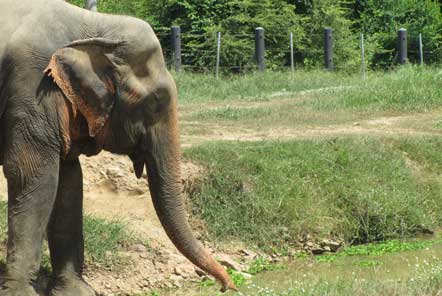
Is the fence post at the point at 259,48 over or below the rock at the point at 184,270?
over

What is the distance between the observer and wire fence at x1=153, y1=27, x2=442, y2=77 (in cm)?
2262

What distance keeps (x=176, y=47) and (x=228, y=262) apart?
40.7ft

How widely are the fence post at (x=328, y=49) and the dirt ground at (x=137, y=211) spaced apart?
10.1 meters

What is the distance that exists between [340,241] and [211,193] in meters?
1.52

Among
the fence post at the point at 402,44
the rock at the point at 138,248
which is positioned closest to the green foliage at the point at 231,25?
the fence post at the point at 402,44

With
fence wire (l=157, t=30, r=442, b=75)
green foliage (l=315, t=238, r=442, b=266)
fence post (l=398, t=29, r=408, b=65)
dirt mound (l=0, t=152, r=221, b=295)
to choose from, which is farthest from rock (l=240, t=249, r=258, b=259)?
fence post (l=398, t=29, r=408, b=65)

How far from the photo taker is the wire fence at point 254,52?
2262cm

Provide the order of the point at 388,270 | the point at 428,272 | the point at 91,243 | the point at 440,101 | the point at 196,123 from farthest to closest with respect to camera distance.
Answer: the point at 440,101 < the point at 196,123 < the point at 388,270 < the point at 91,243 < the point at 428,272

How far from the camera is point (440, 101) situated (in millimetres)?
16953

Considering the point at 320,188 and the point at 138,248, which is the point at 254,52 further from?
the point at 138,248

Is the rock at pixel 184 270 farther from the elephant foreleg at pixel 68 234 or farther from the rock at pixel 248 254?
the elephant foreleg at pixel 68 234

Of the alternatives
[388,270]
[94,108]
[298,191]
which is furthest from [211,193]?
[94,108]

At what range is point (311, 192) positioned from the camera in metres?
11.6

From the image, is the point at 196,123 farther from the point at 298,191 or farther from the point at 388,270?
the point at 388,270
